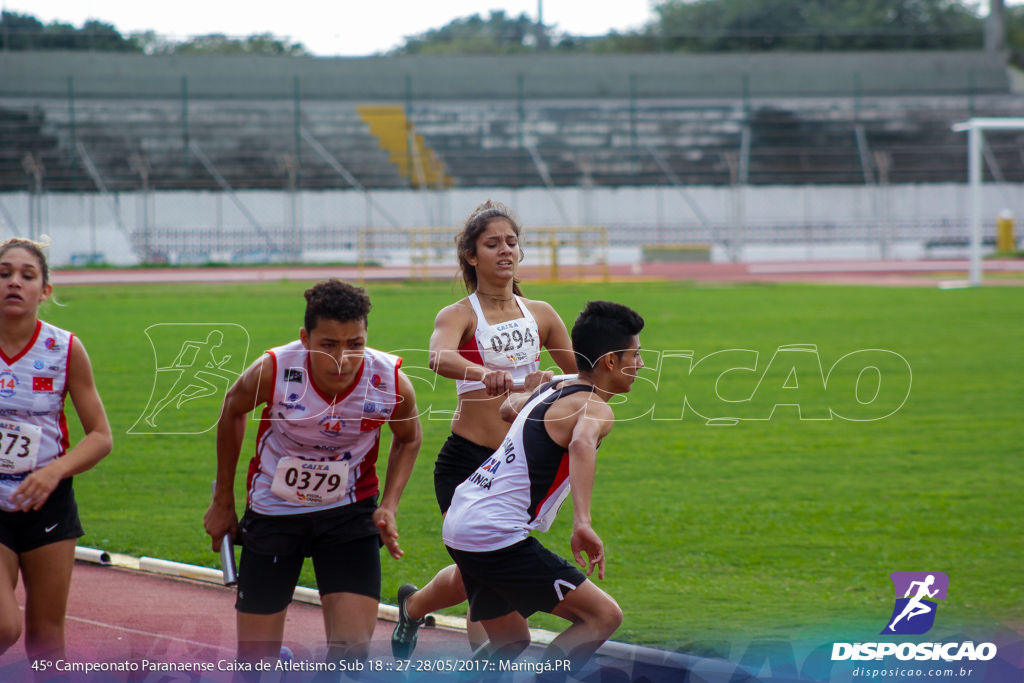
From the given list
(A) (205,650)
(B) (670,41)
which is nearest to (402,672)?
(A) (205,650)

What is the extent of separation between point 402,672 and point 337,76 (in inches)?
1913

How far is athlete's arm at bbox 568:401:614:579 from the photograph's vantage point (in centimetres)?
327

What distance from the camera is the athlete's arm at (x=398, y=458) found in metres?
3.77

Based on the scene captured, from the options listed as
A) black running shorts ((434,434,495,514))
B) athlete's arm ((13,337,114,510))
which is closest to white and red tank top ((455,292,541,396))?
black running shorts ((434,434,495,514))

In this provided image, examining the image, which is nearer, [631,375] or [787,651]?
[631,375]

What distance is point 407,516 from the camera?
6.68 meters

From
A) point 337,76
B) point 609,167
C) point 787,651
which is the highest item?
point 337,76

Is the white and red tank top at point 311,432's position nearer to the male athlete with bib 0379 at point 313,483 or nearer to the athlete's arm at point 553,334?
the male athlete with bib 0379 at point 313,483

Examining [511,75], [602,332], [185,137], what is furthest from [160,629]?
[511,75]

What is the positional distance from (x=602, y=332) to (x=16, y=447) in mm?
2282

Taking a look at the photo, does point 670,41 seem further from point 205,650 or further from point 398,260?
point 205,650

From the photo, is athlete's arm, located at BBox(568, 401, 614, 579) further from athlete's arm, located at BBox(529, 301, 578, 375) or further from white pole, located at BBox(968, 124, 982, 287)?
white pole, located at BBox(968, 124, 982, 287)

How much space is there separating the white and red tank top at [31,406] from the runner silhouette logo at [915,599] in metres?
3.81

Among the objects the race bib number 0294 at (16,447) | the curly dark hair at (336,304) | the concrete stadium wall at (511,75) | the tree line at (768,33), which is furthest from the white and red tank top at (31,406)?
the tree line at (768,33)
